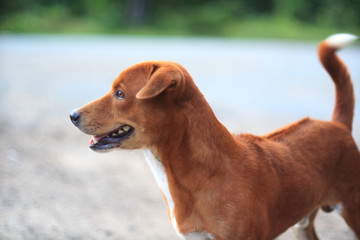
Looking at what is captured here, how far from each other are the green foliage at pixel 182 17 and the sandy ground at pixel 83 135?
4014 mm

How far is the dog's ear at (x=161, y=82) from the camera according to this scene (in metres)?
2.46

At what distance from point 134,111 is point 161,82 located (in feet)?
0.97

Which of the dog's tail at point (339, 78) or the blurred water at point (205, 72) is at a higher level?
the dog's tail at point (339, 78)

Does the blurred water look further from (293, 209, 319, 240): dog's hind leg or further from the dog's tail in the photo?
the dog's tail

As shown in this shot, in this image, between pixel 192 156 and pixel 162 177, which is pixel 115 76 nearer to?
pixel 162 177

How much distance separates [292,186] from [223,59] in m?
11.2

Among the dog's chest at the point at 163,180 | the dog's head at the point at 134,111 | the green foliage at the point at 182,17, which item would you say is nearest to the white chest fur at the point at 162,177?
the dog's chest at the point at 163,180

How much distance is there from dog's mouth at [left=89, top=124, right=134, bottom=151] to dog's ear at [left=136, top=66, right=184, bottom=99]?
1.07 ft

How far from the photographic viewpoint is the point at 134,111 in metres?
2.65

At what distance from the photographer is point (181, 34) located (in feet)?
64.2

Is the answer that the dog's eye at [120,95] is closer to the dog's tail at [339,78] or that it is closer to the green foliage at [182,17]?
the dog's tail at [339,78]

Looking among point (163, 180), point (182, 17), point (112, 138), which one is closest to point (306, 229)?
point (163, 180)

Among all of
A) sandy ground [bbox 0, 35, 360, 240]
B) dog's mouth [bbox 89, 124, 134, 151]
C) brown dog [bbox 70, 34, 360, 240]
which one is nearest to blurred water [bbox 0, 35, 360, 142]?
sandy ground [bbox 0, 35, 360, 240]

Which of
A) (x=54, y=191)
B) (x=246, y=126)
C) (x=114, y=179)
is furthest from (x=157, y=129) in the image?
(x=246, y=126)
